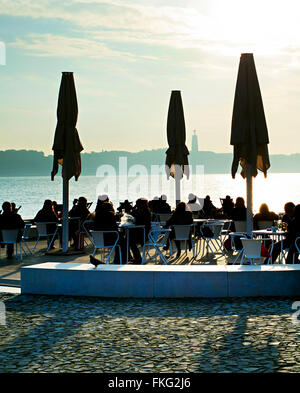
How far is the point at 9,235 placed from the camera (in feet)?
36.7

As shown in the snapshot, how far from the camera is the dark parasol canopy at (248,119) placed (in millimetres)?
9414

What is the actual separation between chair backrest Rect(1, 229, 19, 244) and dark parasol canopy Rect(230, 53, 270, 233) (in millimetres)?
4335

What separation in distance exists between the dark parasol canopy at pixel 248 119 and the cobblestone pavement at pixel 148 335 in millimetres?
2826

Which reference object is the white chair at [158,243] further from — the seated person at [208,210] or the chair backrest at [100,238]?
the seated person at [208,210]

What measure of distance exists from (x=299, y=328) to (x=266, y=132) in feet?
14.2

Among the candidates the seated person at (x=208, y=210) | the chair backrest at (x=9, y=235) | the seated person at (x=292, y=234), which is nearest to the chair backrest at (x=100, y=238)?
the chair backrest at (x=9, y=235)

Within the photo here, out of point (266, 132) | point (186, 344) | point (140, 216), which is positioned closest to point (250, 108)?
point (266, 132)

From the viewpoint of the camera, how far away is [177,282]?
765 cm

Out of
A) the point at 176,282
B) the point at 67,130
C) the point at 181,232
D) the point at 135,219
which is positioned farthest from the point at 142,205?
the point at 176,282

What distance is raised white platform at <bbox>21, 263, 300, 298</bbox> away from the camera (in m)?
7.57

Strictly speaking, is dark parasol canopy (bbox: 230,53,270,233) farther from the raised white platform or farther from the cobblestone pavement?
the cobblestone pavement

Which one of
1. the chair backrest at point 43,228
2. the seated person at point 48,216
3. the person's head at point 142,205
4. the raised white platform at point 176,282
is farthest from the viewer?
the seated person at point 48,216

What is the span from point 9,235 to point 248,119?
4.92 metres

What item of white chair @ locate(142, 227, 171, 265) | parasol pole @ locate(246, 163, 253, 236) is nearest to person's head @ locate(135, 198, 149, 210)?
white chair @ locate(142, 227, 171, 265)
